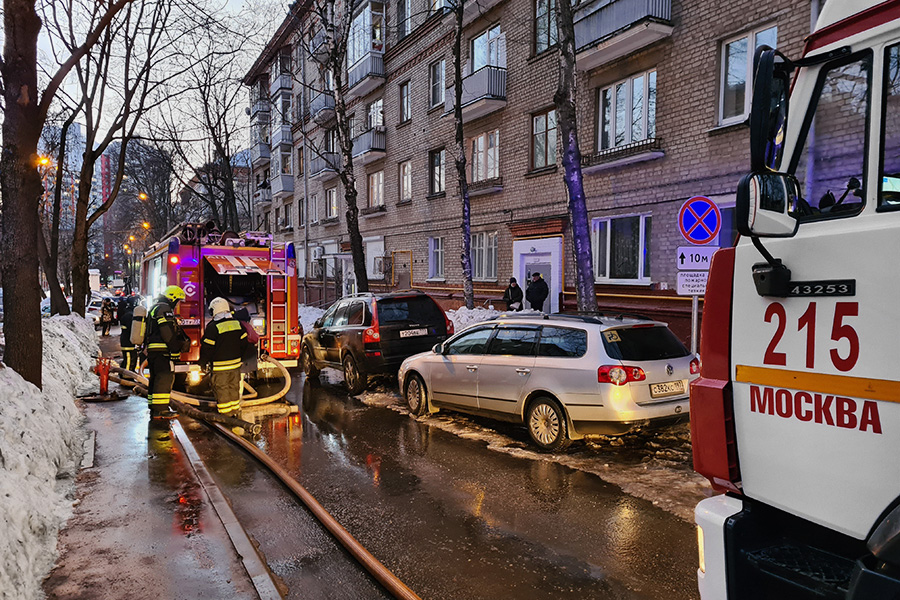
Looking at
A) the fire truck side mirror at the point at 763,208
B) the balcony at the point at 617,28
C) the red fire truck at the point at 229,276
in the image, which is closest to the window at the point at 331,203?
the balcony at the point at 617,28

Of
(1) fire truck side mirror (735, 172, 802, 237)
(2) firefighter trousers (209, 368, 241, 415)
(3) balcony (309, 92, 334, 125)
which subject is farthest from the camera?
(3) balcony (309, 92, 334, 125)

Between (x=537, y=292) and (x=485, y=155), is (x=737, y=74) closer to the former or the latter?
(x=537, y=292)

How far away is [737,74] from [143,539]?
12.7 metres

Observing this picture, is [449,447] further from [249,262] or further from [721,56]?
[721,56]

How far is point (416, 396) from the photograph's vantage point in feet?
29.2

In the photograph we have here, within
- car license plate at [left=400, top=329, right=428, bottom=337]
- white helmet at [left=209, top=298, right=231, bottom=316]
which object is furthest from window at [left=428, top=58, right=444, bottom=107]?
white helmet at [left=209, top=298, right=231, bottom=316]

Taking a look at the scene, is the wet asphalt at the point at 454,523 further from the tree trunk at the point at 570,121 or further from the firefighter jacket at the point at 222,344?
the tree trunk at the point at 570,121

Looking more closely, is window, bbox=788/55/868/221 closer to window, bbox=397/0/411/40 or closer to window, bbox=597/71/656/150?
window, bbox=597/71/656/150

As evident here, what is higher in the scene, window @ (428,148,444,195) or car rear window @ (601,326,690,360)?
window @ (428,148,444,195)

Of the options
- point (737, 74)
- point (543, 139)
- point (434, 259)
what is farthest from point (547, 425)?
point (434, 259)

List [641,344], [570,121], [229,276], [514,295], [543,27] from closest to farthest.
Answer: [641,344] < [570,121] < [229,276] < [514,295] < [543,27]

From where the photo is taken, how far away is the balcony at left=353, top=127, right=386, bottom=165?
2480cm

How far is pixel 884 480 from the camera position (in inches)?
74.8

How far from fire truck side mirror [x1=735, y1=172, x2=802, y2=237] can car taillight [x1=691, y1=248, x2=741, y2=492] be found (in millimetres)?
349
